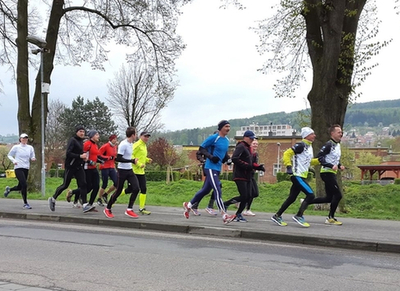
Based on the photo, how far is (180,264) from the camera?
643 cm

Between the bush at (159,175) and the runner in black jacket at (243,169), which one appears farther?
the bush at (159,175)

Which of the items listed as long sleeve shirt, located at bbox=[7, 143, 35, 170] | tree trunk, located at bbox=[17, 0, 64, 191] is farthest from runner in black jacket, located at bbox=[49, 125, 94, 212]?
tree trunk, located at bbox=[17, 0, 64, 191]

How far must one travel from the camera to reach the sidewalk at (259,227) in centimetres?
818

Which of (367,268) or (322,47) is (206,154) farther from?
(322,47)

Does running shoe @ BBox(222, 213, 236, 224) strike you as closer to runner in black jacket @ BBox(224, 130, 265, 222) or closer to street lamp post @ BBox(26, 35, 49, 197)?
runner in black jacket @ BBox(224, 130, 265, 222)

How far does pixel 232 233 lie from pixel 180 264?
8.92 feet

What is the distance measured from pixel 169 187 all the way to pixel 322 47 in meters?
10.7

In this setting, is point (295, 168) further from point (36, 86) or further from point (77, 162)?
point (36, 86)

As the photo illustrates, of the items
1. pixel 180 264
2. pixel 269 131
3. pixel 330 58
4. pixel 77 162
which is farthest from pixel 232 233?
pixel 269 131

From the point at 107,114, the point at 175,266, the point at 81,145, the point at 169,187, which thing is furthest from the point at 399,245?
the point at 107,114

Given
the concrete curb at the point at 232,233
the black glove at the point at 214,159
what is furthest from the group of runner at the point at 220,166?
the concrete curb at the point at 232,233

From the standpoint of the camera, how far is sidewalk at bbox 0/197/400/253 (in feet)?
26.8

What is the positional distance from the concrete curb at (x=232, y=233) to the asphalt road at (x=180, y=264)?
242mm

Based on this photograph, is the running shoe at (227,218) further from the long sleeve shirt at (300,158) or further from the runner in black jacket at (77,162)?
the runner in black jacket at (77,162)
